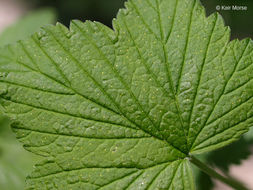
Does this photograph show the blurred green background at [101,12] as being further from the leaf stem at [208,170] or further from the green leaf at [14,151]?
the leaf stem at [208,170]

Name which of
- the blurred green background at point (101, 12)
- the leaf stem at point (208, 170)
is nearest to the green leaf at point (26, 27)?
the blurred green background at point (101, 12)

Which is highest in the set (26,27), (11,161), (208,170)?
(26,27)

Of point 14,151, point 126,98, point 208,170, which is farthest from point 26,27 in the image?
point 208,170

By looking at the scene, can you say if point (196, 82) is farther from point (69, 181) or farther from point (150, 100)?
point (69, 181)

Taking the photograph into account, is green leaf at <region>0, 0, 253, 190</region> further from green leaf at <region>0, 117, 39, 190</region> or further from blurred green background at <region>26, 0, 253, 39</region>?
blurred green background at <region>26, 0, 253, 39</region>

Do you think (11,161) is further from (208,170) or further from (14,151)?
(208,170)

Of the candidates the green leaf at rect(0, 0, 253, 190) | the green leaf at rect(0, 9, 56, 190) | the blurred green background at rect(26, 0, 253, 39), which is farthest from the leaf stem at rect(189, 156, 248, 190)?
the blurred green background at rect(26, 0, 253, 39)
